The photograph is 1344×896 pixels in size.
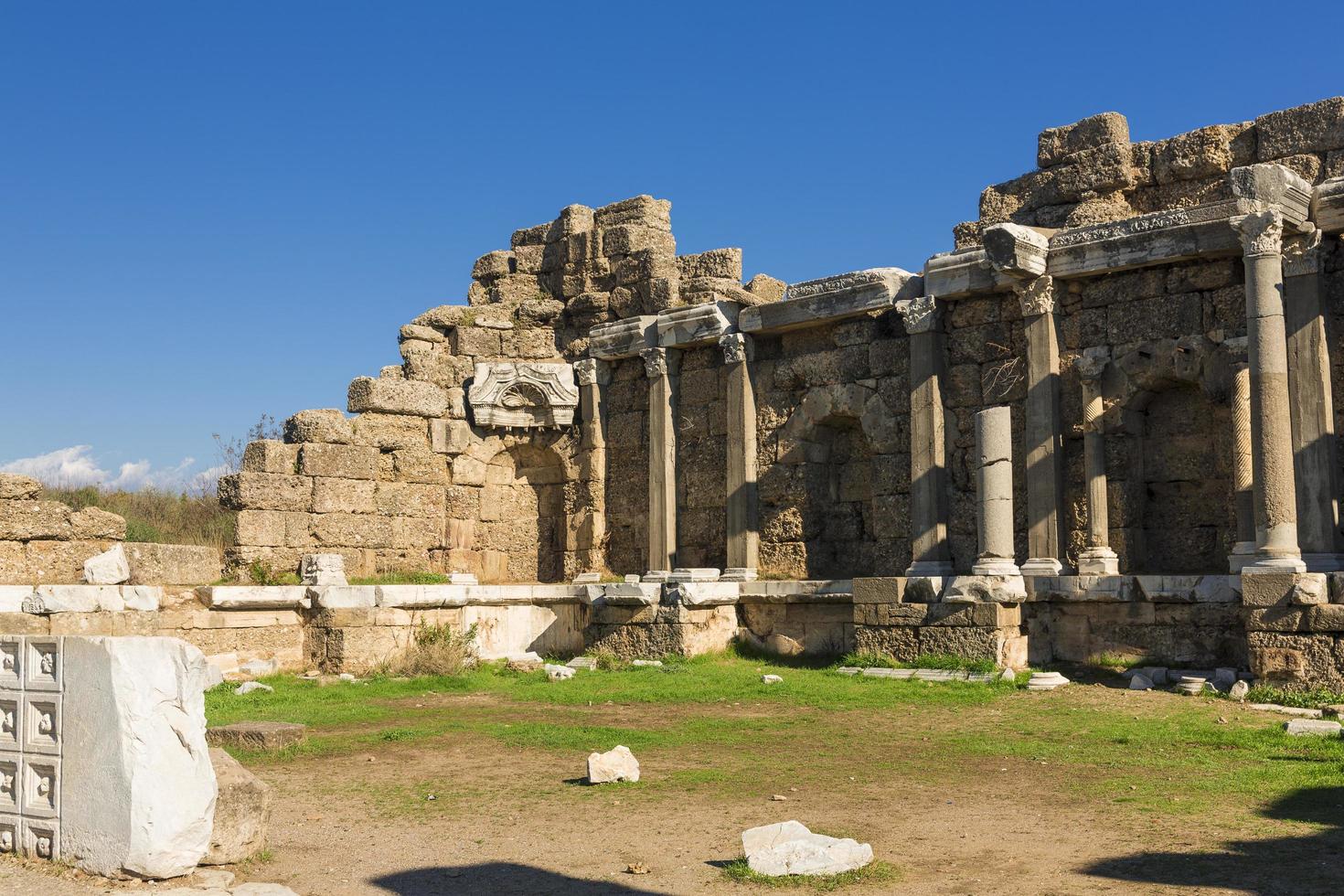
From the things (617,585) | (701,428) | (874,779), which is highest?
(701,428)

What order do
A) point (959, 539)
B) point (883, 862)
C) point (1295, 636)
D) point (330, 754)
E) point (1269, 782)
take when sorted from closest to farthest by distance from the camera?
point (883, 862)
point (1269, 782)
point (330, 754)
point (1295, 636)
point (959, 539)

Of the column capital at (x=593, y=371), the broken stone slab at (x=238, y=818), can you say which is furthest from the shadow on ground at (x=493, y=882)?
the column capital at (x=593, y=371)

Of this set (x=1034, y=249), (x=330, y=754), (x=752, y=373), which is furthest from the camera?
(x=752, y=373)

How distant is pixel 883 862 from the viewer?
627 cm

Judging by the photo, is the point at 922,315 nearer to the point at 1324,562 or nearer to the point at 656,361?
the point at 656,361

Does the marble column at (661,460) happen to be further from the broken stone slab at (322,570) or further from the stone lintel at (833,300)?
the broken stone slab at (322,570)

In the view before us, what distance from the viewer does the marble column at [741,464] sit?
55.2 feet

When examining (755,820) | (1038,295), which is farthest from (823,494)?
(755,820)

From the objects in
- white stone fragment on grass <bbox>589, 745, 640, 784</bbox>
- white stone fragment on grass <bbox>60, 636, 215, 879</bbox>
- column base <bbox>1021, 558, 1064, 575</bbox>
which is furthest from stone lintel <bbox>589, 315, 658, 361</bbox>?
white stone fragment on grass <bbox>60, 636, 215, 879</bbox>

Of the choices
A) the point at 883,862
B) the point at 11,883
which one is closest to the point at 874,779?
the point at 883,862

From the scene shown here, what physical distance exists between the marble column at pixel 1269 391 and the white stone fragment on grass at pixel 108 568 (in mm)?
11434

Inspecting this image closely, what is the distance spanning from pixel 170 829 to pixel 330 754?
4.02 metres

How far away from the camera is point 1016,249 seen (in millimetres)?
13898

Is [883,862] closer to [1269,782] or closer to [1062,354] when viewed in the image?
[1269,782]
